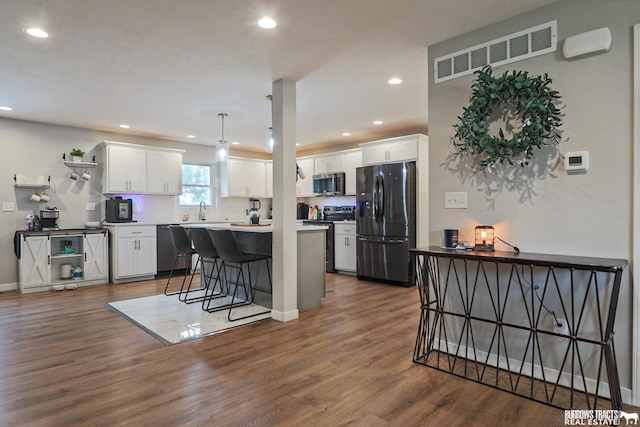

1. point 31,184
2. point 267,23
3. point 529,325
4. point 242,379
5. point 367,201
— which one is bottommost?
point 242,379

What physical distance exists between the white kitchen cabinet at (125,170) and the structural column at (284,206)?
357 centimetres

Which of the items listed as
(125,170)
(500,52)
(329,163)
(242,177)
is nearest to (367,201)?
(329,163)

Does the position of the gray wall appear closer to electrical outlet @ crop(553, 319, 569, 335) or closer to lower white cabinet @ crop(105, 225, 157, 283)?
electrical outlet @ crop(553, 319, 569, 335)

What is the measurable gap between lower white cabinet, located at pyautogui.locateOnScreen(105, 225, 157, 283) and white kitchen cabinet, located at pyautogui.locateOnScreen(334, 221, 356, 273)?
312 centimetres

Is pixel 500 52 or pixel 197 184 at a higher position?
pixel 500 52

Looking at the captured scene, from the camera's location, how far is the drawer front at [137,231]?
19.5 ft

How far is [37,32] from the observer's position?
286 centimetres

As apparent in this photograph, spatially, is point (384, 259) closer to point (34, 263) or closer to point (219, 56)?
point (219, 56)

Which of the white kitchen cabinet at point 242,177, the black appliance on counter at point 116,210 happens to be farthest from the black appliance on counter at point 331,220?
the black appliance on counter at point 116,210

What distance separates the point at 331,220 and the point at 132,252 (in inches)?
138

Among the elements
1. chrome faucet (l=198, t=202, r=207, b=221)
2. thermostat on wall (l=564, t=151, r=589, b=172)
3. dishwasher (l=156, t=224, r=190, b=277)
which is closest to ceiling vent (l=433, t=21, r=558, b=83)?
thermostat on wall (l=564, t=151, r=589, b=172)

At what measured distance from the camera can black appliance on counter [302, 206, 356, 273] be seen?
6.79m

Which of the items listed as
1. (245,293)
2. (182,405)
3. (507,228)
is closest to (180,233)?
(245,293)

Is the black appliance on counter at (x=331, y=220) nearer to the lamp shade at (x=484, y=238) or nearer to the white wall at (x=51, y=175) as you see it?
the white wall at (x=51, y=175)
